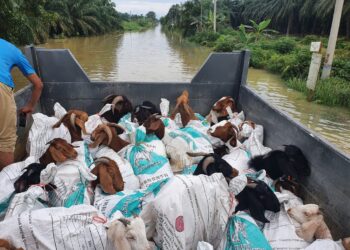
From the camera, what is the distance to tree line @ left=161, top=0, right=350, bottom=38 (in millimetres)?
26922

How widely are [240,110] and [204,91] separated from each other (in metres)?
0.47

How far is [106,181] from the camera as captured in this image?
74.5 inches

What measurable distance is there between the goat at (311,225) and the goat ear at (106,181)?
3.56 ft

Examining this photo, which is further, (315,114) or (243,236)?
(315,114)

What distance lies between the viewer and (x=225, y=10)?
38.8 m

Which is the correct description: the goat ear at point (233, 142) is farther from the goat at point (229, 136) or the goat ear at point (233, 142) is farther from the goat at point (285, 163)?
the goat at point (285, 163)

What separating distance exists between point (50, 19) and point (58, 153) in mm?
21274

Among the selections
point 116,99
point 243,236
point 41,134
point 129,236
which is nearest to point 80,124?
point 41,134

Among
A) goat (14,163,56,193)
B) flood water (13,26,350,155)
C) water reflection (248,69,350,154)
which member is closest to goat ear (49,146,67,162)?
goat (14,163,56,193)

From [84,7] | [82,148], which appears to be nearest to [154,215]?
[82,148]

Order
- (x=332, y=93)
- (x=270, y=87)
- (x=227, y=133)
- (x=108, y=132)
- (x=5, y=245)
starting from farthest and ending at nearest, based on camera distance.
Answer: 1. (x=270, y=87)
2. (x=332, y=93)
3. (x=227, y=133)
4. (x=108, y=132)
5. (x=5, y=245)

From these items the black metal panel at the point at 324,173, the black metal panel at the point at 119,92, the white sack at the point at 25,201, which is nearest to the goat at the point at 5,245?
the white sack at the point at 25,201

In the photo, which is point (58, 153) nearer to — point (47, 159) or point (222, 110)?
point (47, 159)

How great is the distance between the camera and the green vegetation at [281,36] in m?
9.52
